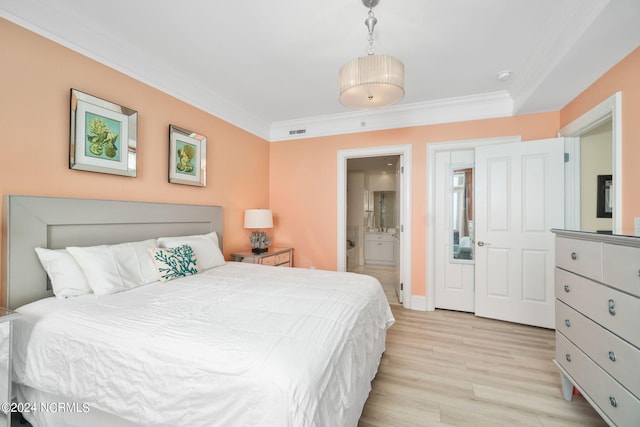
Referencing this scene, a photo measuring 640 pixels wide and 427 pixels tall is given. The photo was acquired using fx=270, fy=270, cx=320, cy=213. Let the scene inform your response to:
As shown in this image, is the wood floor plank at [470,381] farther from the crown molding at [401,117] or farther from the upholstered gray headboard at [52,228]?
the crown molding at [401,117]

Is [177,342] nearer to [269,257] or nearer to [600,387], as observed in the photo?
[600,387]

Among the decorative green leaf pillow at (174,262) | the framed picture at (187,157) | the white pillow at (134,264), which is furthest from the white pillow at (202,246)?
the framed picture at (187,157)

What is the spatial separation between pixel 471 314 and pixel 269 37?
3850 millimetres

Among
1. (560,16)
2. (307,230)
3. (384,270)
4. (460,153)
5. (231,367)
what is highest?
(560,16)

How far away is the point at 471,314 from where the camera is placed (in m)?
3.48

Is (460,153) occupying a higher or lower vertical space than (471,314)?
higher

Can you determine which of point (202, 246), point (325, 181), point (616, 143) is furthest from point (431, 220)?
point (202, 246)

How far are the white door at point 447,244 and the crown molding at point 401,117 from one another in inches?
19.3

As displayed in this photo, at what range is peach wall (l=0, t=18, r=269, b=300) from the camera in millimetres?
1757

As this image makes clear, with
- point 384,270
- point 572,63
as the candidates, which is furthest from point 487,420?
point 384,270

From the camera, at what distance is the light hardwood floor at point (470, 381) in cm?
171

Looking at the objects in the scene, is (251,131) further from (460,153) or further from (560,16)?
(560,16)

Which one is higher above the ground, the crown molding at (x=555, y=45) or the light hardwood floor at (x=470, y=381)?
the crown molding at (x=555, y=45)

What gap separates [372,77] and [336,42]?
910 millimetres
